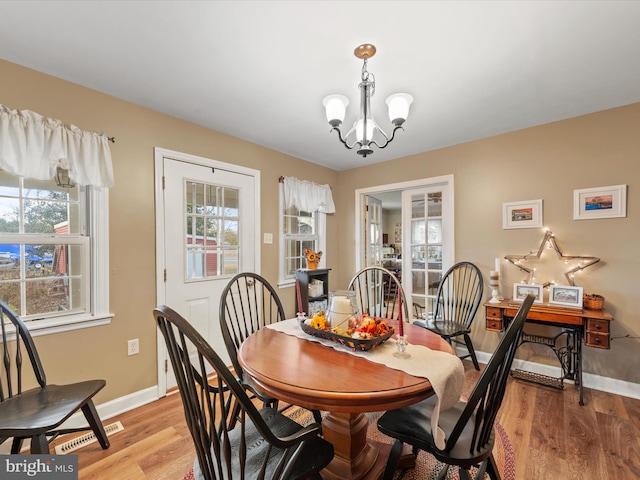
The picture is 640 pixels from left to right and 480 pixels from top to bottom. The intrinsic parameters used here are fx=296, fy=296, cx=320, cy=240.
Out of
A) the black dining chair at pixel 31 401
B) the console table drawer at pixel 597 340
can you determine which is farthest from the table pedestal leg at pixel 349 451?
the console table drawer at pixel 597 340

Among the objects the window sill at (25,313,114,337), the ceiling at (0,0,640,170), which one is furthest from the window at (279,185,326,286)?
the window sill at (25,313,114,337)

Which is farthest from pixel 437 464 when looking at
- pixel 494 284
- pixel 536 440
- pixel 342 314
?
pixel 494 284

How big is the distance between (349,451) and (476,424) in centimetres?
70

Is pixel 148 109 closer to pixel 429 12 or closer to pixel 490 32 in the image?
pixel 429 12

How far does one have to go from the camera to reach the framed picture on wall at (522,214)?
276 cm

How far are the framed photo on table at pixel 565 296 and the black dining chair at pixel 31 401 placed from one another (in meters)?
3.36

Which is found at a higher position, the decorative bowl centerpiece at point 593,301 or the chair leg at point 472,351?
the decorative bowl centerpiece at point 593,301

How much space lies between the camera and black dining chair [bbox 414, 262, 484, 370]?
2.89 metres

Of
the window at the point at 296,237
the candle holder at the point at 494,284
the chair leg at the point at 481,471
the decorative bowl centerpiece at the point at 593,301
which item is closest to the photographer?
the chair leg at the point at 481,471

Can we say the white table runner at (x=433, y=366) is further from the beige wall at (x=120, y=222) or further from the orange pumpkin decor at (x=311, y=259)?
the orange pumpkin decor at (x=311, y=259)

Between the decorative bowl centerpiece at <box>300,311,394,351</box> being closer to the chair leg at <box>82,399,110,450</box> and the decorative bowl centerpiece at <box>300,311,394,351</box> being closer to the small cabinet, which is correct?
the chair leg at <box>82,399,110,450</box>

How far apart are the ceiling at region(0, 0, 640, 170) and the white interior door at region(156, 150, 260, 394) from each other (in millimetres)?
569

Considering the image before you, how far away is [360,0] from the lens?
4.41 feet

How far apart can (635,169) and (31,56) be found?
4.28m
